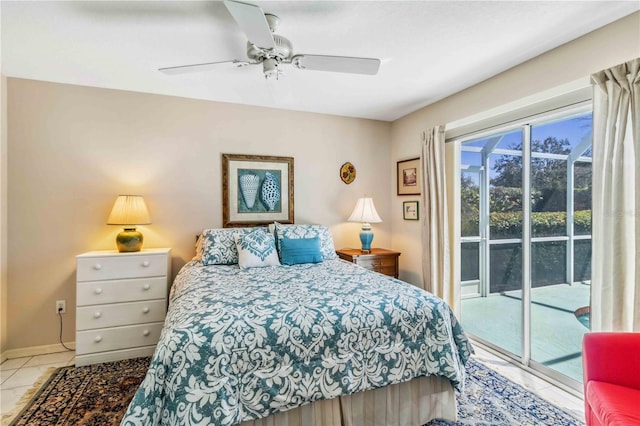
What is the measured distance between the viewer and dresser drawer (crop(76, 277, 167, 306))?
2544 millimetres

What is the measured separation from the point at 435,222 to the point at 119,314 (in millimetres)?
3194

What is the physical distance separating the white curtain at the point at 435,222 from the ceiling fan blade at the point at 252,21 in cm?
212

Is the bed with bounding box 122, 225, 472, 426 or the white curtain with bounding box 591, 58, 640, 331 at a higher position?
the white curtain with bounding box 591, 58, 640, 331

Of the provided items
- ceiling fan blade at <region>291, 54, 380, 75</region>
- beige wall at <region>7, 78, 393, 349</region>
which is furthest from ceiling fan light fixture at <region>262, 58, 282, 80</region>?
beige wall at <region>7, 78, 393, 349</region>

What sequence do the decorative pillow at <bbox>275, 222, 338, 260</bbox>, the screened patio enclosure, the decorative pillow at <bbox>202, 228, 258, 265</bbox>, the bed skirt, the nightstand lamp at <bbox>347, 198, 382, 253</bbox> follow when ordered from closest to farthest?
A: the bed skirt
the screened patio enclosure
the decorative pillow at <bbox>202, 228, 258, 265</bbox>
the decorative pillow at <bbox>275, 222, 338, 260</bbox>
the nightstand lamp at <bbox>347, 198, 382, 253</bbox>

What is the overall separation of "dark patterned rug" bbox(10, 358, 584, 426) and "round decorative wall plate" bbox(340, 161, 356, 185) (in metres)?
2.43

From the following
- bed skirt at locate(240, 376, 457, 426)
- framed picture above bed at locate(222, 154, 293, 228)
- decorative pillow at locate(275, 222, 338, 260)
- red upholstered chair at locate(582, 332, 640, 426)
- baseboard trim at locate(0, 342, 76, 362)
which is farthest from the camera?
framed picture above bed at locate(222, 154, 293, 228)

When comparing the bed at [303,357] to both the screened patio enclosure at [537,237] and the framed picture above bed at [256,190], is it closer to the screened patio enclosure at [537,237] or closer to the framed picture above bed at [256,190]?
the screened patio enclosure at [537,237]

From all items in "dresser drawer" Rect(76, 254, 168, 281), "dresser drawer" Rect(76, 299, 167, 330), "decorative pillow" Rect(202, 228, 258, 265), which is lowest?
"dresser drawer" Rect(76, 299, 167, 330)

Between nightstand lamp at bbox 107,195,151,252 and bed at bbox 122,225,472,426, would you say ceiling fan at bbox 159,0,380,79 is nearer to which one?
nightstand lamp at bbox 107,195,151,252

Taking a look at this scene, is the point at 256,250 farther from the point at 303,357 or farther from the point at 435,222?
the point at 435,222

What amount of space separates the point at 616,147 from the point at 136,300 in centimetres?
377

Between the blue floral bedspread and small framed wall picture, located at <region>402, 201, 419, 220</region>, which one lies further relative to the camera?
small framed wall picture, located at <region>402, 201, 419, 220</region>

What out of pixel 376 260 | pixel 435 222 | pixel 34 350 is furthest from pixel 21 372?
pixel 435 222
